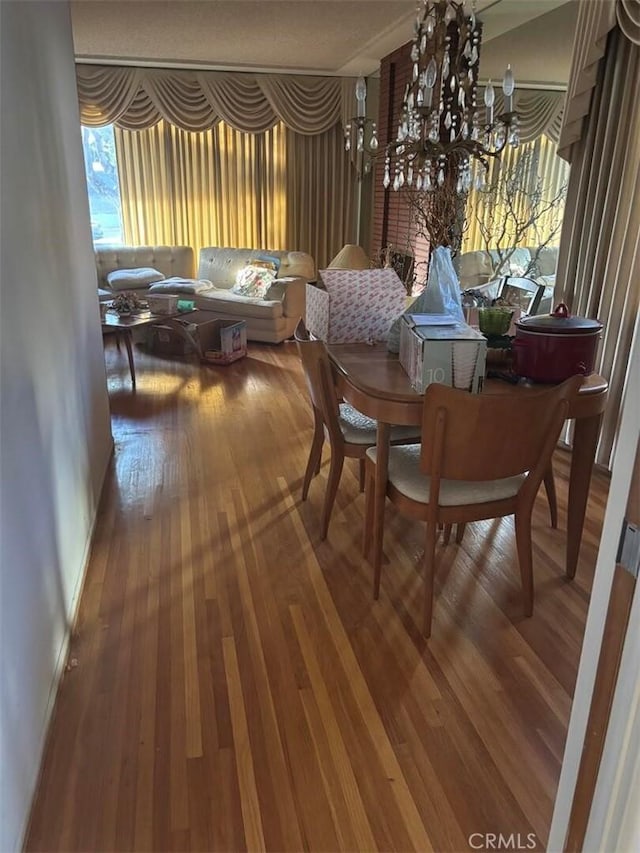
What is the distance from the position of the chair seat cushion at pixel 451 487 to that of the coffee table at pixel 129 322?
3068mm

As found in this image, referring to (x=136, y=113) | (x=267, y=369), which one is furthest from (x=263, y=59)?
(x=267, y=369)

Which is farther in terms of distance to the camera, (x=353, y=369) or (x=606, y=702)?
(x=353, y=369)

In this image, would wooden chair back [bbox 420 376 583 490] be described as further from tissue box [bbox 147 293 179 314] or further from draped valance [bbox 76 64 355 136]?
draped valance [bbox 76 64 355 136]

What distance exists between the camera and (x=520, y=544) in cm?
212

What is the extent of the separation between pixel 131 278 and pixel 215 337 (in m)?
1.33

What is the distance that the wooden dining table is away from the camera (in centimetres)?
201

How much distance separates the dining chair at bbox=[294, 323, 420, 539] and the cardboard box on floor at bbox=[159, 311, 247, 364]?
2718 millimetres

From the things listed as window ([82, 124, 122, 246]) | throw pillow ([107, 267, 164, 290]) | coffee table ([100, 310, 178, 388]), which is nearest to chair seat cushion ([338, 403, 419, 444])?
coffee table ([100, 310, 178, 388])

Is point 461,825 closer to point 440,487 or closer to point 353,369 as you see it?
point 440,487

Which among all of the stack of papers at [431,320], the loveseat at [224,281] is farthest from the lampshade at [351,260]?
the stack of papers at [431,320]

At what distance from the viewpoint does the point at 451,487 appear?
6.89 feet

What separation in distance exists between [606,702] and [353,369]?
150cm

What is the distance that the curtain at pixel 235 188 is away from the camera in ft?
22.2

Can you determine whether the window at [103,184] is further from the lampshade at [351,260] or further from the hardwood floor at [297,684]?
the hardwood floor at [297,684]
